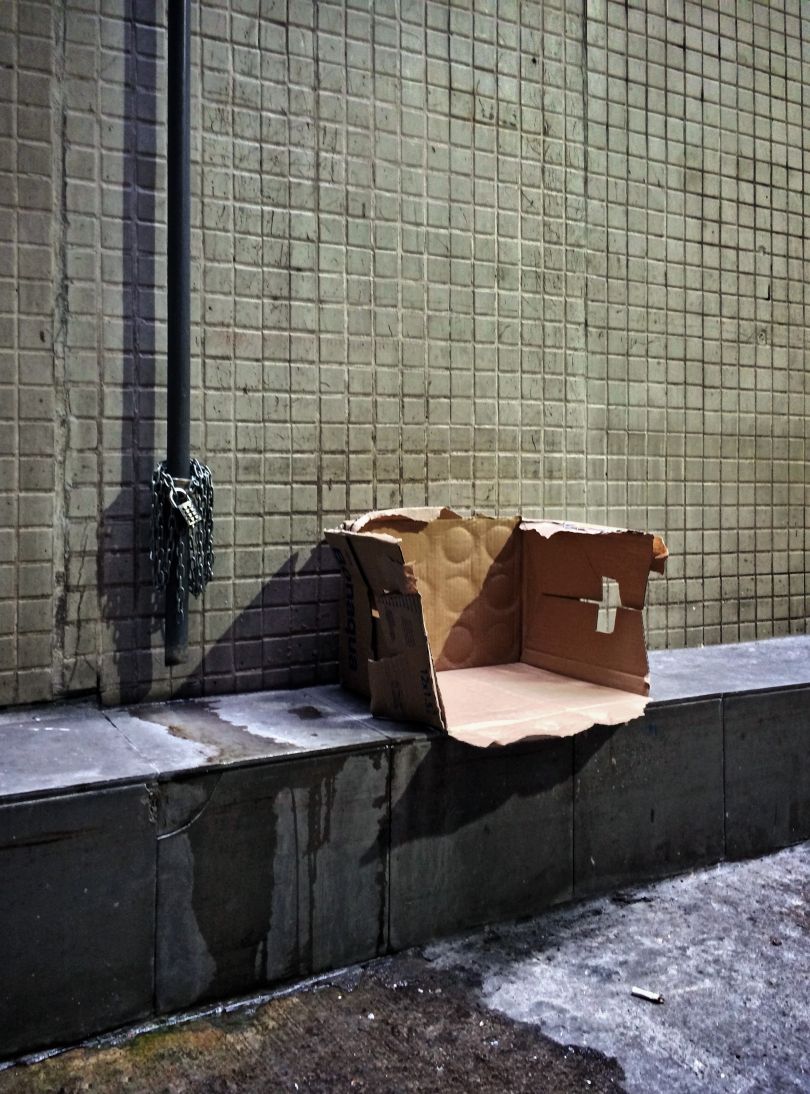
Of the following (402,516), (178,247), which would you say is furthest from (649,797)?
(178,247)

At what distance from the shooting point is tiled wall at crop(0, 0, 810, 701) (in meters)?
2.91

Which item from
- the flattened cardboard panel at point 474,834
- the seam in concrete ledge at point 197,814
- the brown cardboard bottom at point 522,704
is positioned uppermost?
the brown cardboard bottom at point 522,704

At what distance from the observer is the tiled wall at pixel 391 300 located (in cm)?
291

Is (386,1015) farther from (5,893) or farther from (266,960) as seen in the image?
(5,893)

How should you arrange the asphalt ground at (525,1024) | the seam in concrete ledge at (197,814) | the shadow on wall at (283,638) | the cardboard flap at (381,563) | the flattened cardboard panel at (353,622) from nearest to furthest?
the asphalt ground at (525,1024) < the seam in concrete ledge at (197,814) < the cardboard flap at (381,563) < the flattened cardboard panel at (353,622) < the shadow on wall at (283,638)

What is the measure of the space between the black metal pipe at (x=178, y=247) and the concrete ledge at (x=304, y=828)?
667 millimetres

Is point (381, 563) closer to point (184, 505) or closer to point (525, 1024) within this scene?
point (184, 505)

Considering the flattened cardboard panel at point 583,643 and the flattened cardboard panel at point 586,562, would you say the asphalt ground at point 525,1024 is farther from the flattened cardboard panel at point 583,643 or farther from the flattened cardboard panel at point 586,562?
the flattened cardboard panel at point 586,562

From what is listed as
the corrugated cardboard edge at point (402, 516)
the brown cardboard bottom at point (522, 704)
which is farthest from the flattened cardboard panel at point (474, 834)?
the corrugated cardboard edge at point (402, 516)

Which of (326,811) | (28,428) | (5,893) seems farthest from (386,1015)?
(28,428)

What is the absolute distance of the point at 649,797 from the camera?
3.18 metres

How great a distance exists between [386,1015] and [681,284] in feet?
9.65

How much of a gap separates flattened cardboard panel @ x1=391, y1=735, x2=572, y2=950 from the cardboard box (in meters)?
0.14

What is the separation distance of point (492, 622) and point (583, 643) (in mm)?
337
